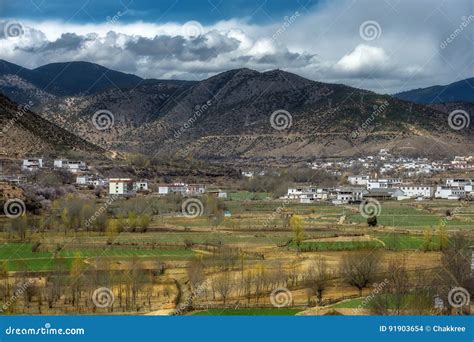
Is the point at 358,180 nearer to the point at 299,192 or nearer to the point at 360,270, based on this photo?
the point at 299,192

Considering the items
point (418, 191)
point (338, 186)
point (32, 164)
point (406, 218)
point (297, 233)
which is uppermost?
point (32, 164)

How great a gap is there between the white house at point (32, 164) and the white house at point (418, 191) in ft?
66.7

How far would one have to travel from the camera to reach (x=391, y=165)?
2350 inches

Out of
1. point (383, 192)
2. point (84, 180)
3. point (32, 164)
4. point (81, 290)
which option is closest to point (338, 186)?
point (383, 192)

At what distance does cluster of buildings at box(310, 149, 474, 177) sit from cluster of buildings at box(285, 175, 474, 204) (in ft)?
27.5

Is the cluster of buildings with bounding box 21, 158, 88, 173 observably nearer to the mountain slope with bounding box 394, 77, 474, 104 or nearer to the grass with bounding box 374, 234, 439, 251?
the grass with bounding box 374, 234, 439, 251

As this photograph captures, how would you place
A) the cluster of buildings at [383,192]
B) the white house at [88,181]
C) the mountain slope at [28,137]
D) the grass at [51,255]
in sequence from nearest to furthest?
the grass at [51,255] → the white house at [88,181] → the mountain slope at [28,137] → the cluster of buildings at [383,192]

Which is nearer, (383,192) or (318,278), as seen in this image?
(318,278)

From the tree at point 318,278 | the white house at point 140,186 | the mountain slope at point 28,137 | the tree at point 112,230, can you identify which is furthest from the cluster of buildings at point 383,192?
the tree at point 318,278

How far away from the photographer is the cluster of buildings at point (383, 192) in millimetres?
39188

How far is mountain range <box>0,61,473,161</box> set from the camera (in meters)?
72.2

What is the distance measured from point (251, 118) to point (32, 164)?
52.9 m

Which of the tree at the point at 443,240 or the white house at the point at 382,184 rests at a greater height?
the white house at the point at 382,184

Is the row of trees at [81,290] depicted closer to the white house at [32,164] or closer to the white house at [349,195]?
the white house at [32,164]
